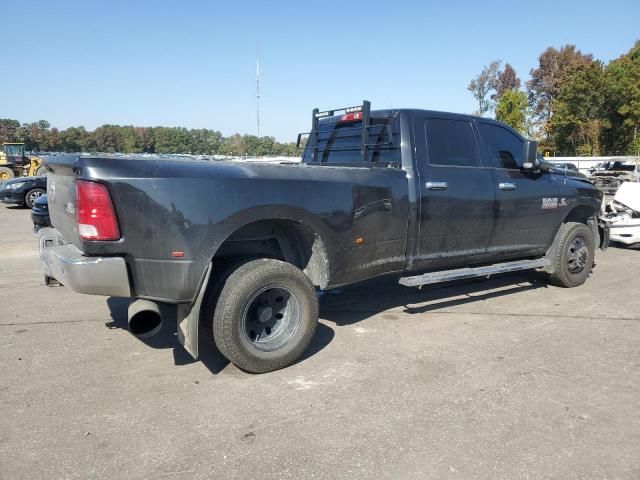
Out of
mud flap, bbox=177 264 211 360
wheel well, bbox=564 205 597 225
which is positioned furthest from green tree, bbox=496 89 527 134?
mud flap, bbox=177 264 211 360

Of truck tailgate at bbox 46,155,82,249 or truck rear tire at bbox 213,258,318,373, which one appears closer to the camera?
truck tailgate at bbox 46,155,82,249

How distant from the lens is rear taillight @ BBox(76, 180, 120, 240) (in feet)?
10.6

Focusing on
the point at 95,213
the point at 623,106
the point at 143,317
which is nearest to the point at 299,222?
the point at 143,317

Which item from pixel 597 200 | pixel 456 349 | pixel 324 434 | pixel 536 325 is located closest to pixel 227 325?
pixel 324 434

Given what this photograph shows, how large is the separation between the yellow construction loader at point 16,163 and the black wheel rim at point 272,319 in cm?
2315

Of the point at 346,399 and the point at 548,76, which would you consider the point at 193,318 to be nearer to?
the point at 346,399

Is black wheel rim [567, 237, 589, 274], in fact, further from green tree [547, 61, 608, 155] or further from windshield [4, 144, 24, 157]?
green tree [547, 61, 608, 155]

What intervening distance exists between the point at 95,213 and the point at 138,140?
148ft

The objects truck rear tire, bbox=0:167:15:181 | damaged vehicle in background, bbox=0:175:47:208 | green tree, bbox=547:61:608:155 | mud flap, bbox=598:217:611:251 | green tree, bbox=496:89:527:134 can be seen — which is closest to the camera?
mud flap, bbox=598:217:611:251

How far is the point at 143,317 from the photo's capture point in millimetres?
3561

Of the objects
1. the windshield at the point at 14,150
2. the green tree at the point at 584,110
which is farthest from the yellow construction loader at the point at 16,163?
the green tree at the point at 584,110

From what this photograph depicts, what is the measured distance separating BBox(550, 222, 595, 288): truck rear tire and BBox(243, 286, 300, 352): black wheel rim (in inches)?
150

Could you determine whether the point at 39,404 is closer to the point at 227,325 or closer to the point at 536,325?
the point at 227,325

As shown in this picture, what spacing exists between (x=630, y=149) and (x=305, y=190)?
166 feet
